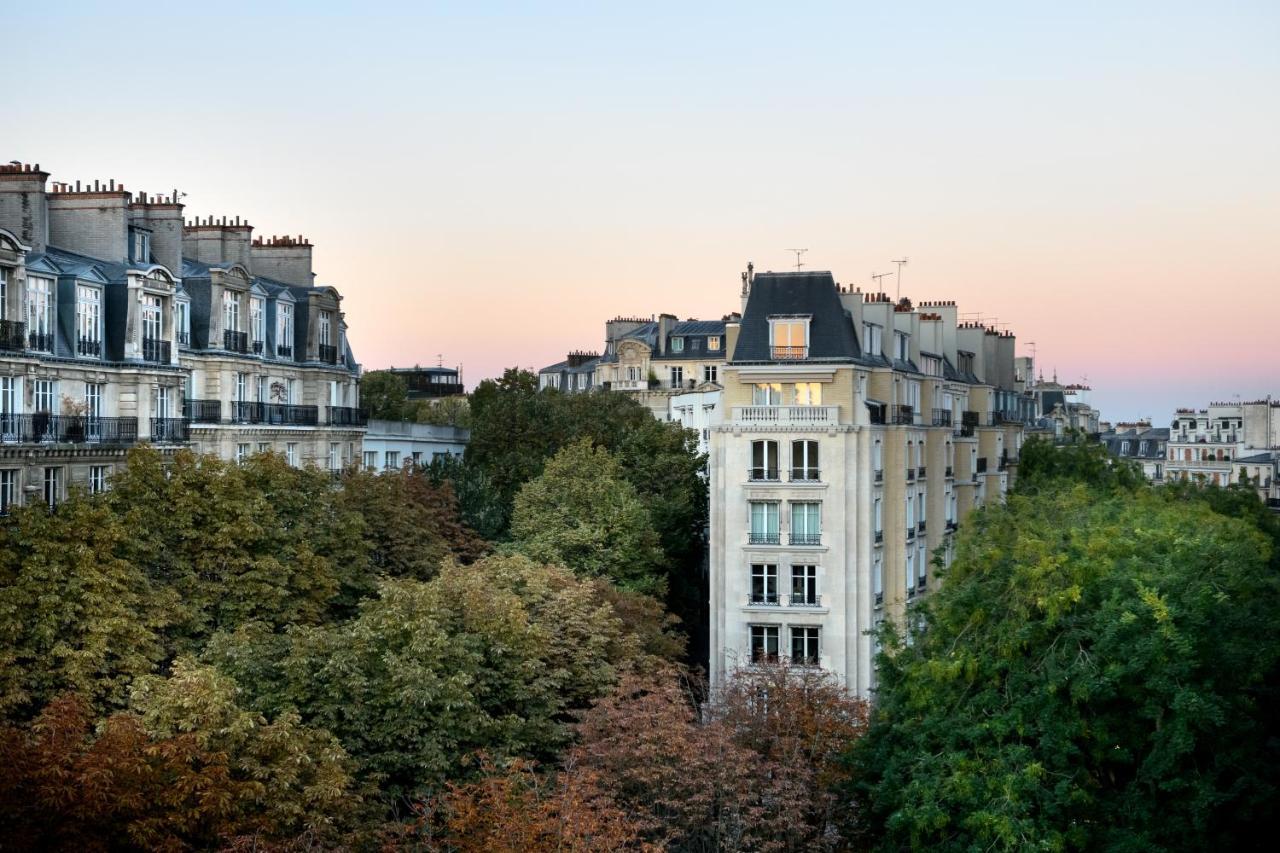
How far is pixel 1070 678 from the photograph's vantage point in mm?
32938

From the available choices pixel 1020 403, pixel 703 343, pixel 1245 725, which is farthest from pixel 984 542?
pixel 703 343

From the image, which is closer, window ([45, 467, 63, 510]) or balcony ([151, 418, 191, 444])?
window ([45, 467, 63, 510])

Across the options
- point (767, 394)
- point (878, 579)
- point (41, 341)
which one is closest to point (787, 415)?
point (767, 394)

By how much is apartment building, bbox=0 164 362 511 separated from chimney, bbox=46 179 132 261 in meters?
0.04

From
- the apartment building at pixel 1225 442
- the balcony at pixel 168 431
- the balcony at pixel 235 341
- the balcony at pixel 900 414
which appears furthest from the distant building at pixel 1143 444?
the balcony at pixel 168 431

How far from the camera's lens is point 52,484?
4288 centimetres

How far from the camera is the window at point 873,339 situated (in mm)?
58406

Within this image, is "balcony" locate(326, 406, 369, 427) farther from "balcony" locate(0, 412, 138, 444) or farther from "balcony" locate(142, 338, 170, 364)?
A: "balcony" locate(0, 412, 138, 444)

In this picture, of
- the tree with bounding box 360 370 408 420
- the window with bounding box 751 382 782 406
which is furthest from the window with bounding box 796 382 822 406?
the tree with bounding box 360 370 408 420

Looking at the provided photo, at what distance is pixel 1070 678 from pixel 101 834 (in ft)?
64.4

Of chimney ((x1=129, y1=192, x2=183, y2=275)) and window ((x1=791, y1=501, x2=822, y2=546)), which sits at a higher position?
chimney ((x1=129, y1=192, x2=183, y2=275))

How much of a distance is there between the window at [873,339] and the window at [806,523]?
6682mm

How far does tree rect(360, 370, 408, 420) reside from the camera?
108062mm

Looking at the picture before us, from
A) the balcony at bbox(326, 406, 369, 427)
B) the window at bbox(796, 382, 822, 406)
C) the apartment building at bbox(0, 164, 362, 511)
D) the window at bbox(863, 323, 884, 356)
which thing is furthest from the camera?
the balcony at bbox(326, 406, 369, 427)
